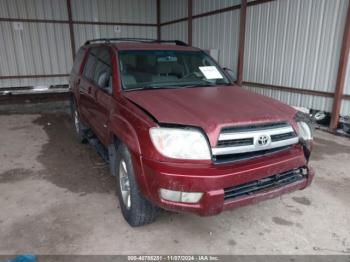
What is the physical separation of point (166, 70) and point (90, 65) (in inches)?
59.7

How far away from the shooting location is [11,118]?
24.5 feet

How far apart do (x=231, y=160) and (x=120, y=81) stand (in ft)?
5.03

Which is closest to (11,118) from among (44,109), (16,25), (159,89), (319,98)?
(44,109)

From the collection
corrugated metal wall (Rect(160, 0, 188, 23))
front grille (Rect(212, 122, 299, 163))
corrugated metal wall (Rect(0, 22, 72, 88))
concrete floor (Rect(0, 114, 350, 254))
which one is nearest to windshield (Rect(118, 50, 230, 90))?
front grille (Rect(212, 122, 299, 163))

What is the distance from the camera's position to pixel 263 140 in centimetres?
229

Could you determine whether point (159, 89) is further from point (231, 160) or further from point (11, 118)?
point (11, 118)

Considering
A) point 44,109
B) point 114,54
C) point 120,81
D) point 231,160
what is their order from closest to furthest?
point 231,160, point 120,81, point 114,54, point 44,109

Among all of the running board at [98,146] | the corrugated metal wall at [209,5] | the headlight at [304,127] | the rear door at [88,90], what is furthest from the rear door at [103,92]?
the corrugated metal wall at [209,5]

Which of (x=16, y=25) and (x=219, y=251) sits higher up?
(x=16, y=25)

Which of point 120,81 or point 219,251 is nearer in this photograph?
point 219,251

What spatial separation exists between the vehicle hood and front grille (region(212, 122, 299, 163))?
0.05 metres

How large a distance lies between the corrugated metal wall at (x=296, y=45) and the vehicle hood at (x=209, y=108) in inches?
150

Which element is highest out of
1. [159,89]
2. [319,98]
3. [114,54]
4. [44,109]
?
[114,54]

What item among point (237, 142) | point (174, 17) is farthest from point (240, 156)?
point (174, 17)
